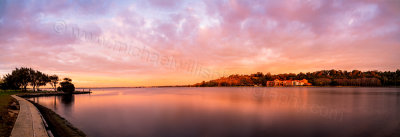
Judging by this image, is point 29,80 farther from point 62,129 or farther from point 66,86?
point 62,129

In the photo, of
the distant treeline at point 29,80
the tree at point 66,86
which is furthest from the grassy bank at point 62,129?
the tree at point 66,86

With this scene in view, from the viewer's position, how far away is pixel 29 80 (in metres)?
62.8

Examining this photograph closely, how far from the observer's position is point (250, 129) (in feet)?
52.7

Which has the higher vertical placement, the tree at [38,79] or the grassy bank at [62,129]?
the tree at [38,79]

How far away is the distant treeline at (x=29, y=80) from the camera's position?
59.1 metres

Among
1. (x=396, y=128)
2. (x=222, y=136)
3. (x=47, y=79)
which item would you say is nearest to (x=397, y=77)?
(x=396, y=128)

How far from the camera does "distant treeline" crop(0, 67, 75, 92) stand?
59.1 m

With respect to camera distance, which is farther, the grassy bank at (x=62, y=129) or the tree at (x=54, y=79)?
→ the tree at (x=54, y=79)

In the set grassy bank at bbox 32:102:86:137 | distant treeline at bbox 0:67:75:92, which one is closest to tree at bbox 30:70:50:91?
distant treeline at bbox 0:67:75:92

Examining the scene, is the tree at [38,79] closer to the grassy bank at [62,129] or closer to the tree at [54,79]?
the tree at [54,79]

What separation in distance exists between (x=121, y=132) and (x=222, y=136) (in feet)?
26.1

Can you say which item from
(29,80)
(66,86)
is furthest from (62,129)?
(66,86)

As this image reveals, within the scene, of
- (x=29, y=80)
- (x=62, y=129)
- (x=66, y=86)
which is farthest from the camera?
(x=66, y=86)

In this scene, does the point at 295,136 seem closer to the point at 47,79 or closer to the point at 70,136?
the point at 70,136
